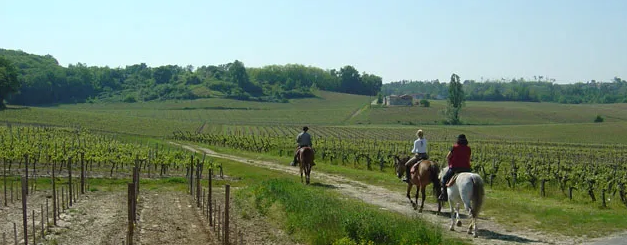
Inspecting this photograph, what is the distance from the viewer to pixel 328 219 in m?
14.4

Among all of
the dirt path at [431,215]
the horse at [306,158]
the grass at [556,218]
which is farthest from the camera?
the horse at [306,158]

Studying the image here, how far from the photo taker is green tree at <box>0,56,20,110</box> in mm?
106000

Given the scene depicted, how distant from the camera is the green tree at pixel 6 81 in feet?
348

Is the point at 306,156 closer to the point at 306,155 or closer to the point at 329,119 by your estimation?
the point at 306,155

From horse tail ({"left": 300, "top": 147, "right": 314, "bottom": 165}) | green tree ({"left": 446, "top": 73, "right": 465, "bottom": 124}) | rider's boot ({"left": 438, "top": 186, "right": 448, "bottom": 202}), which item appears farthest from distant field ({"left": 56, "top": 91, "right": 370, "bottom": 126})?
rider's boot ({"left": 438, "top": 186, "right": 448, "bottom": 202})

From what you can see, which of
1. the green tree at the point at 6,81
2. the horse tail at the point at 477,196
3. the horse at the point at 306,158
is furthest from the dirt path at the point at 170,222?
the green tree at the point at 6,81

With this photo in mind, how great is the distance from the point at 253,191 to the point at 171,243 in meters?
7.62

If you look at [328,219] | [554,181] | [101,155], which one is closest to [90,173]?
[101,155]

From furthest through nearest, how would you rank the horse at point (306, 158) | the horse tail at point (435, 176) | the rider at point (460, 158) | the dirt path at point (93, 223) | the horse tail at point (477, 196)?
the horse at point (306, 158), the horse tail at point (435, 176), the rider at point (460, 158), the horse tail at point (477, 196), the dirt path at point (93, 223)

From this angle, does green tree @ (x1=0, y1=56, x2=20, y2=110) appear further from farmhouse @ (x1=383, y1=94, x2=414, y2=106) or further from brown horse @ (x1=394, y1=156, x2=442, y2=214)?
brown horse @ (x1=394, y1=156, x2=442, y2=214)

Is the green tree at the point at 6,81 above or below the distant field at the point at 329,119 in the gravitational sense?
above

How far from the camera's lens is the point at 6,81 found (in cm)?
10675

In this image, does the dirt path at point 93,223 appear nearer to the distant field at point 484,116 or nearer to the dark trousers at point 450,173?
the dark trousers at point 450,173

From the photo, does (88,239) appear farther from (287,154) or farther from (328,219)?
(287,154)
